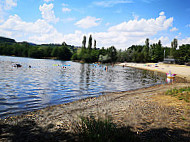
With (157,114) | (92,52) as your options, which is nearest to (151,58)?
(92,52)

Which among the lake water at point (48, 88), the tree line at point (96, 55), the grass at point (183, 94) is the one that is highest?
the tree line at point (96, 55)

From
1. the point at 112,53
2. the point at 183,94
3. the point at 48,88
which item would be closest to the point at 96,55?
the point at 112,53

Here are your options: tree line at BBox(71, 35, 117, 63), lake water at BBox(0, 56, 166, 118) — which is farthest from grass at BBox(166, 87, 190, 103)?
tree line at BBox(71, 35, 117, 63)

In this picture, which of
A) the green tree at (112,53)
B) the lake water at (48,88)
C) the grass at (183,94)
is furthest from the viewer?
the green tree at (112,53)

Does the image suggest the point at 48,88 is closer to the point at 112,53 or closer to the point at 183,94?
the point at 183,94

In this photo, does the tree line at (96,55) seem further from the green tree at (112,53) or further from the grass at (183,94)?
the grass at (183,94)

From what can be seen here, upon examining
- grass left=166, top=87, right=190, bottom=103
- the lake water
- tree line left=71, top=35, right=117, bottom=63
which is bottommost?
the lake water

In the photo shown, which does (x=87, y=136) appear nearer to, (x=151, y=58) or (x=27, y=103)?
(x=27, y=103)

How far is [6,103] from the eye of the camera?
1259cm

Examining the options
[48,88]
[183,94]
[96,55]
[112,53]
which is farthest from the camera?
[96,55]

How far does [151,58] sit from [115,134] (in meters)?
147

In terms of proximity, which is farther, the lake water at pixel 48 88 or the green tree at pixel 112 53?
the green tree at pixel 112 53

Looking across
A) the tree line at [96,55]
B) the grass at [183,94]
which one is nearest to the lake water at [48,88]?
the grass at [183,94]

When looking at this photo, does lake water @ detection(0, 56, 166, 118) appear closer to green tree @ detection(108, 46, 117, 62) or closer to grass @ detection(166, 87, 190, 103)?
grass @ detection(166, 87, 190, 103)
